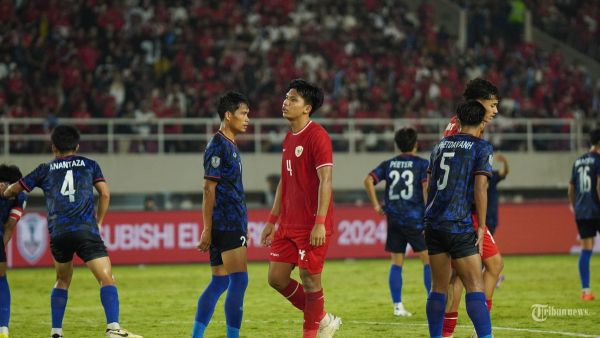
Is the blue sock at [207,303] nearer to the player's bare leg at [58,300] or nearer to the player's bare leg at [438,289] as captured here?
the player's bare leg at [58,300]

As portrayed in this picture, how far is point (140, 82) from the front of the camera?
→ 96.0 ft

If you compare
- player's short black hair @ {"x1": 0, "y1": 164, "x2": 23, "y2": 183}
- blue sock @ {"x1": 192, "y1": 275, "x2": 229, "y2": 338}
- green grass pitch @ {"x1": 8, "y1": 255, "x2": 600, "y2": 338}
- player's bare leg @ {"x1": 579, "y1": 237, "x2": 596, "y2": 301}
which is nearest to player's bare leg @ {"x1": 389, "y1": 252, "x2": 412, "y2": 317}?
green grass pitch @ {"x1": 8, "y1": 255, "x2": 600, "y2": 338}

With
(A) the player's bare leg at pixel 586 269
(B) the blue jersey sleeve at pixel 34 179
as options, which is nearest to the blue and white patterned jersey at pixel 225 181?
(B) the blue jersey sleeve at pixel 34 179

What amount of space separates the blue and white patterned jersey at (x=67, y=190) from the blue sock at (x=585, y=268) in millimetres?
8164

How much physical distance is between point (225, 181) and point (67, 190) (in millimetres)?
1643

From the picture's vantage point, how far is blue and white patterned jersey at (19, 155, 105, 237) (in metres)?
10.2

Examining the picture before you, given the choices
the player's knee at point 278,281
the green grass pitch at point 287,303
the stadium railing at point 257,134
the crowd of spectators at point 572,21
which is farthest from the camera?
the crowd of spectators at point 572,21

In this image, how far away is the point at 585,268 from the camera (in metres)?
15.5

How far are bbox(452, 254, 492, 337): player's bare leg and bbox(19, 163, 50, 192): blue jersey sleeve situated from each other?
423 cm

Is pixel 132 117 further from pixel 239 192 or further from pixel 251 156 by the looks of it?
pixel 239 192

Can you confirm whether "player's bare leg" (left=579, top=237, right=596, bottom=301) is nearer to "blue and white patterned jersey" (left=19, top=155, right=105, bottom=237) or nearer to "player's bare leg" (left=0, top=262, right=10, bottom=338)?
"blue and white patterned jersey" (left=19, top=155, right=105, bottom=237)

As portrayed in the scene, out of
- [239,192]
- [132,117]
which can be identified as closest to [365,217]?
[132,117]

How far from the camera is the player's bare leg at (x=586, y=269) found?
603 inches

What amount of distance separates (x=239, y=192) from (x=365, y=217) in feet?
53.0
